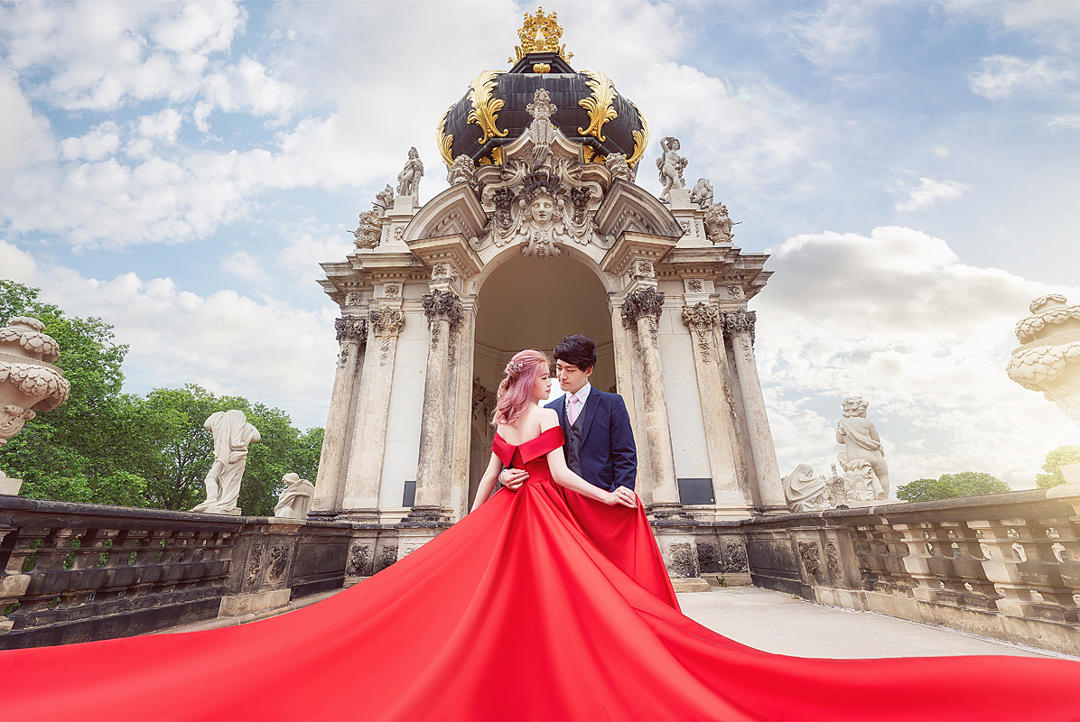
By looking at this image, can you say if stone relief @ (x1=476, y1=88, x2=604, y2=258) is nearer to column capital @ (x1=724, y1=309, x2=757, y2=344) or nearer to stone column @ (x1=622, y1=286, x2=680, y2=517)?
stone column @ (x1=622, y1=286, x2=680, y2=517)

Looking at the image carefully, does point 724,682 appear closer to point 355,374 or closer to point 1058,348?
point 1058,348

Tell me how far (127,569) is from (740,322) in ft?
43.3

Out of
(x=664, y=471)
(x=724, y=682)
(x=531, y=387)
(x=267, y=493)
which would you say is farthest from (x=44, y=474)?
(x=724, y=682)

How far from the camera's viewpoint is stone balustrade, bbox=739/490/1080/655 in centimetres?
362

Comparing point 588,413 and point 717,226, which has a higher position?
point 717,226

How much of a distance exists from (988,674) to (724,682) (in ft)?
2.85

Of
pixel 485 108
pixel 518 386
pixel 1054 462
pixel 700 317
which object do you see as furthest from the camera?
pixel 1054 462

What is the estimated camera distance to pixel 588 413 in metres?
3.14

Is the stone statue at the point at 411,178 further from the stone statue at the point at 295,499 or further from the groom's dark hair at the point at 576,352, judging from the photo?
the groom's dark hair at the point at 576,352

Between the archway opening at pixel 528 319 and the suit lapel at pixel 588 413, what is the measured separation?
12.3 meters

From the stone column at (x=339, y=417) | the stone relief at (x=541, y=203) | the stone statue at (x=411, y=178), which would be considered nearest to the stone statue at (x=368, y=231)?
the stone statue at (x=411, y=178)

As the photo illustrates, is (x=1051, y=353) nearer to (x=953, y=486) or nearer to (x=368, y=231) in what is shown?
(x=368, y=231)

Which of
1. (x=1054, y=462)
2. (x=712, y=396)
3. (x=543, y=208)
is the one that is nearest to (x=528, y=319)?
(x=543, y=208)

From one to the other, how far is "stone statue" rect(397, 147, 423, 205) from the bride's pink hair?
12.6 metres
